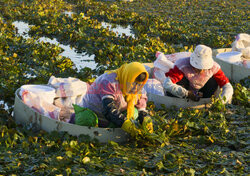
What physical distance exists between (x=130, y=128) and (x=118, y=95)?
460 mm

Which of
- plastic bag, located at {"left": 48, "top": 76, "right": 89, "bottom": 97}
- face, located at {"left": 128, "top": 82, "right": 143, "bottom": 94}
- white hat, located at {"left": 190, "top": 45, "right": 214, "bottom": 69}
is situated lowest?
plastic bag, located at {"left": 48, "top": 76, "right": 89, "bottom": 97}

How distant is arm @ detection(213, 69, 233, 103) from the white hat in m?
0.38

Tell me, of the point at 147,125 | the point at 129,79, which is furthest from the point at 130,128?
the point at 129,79

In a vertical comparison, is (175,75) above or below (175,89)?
above

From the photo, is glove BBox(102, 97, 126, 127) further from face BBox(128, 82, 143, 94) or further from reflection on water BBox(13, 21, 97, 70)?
reflection on water BBox(13, 21, 97, 70)

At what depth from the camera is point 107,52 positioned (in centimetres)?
928

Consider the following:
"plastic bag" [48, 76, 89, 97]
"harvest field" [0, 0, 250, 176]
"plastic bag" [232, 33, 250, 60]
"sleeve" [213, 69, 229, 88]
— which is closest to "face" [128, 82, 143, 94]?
"harvest field" [0, 0, 250, 176]

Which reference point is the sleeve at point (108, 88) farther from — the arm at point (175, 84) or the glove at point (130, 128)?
the arm at point (175, 84)

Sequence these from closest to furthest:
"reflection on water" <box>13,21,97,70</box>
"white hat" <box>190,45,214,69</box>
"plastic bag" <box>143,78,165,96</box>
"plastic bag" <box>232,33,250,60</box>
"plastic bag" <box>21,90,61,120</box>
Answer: "plastic bag" <box>21,90,61,120</box> < "white hat" <box>190,45,214,69</box> < "plastic bag" <box>143,78,165,96</box> < "plastic bag" <box>232,33,250,60</box> < "reflection on water" <box>13,21,97,70</box>

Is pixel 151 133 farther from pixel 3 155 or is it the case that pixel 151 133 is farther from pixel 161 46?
pixel 161 46

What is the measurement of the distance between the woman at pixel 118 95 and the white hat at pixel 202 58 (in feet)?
3.88

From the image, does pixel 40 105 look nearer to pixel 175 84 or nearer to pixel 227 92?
pixel 175 84

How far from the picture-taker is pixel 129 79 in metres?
4.58

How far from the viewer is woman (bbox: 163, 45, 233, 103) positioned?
5.70m
